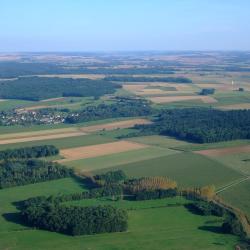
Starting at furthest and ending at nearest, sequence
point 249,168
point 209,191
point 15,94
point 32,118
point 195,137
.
Result: point 15,94
point 32,118
point 195,137
point 249,168
point 209,191

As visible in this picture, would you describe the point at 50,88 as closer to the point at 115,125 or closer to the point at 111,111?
the point at 111,111

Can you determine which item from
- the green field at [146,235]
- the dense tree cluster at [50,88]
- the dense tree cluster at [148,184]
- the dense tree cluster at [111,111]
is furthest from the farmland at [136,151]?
the dense tree cluster at [148,184]

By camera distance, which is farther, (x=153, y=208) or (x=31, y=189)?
(x=31, y=189)

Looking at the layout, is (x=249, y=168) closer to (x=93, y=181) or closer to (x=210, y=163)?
(x=210, y=163)

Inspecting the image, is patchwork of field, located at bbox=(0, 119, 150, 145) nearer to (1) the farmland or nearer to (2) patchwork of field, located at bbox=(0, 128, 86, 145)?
(2) patchwork of field, located at bbox=(0, 128, 86, 145)

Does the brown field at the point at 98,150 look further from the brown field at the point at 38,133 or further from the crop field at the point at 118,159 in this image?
the brown field at the point at 38,133

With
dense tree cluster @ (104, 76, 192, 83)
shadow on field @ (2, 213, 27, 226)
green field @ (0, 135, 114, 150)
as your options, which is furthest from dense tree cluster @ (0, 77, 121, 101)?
shadow on field @ (2, 213, 27, 226)

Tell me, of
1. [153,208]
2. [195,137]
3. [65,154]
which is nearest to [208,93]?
[195,137]
